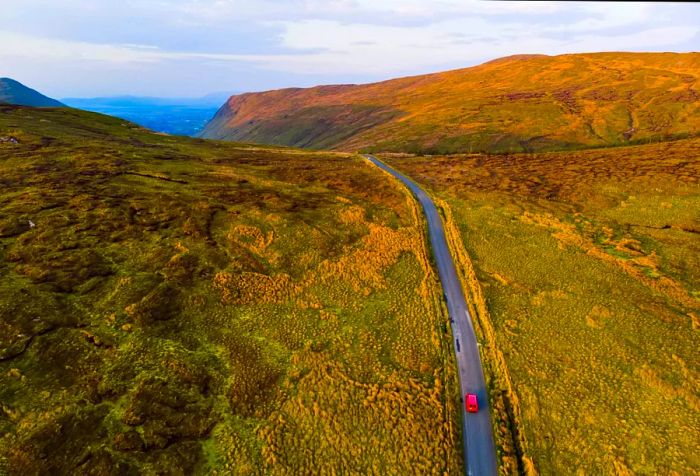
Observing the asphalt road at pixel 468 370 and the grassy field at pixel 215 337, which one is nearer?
the grassy field at pixel 215 337

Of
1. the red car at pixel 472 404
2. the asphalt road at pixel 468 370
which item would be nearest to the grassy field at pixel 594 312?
the asphalt road at pixel 468 370

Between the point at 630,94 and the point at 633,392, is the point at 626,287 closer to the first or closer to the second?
the point at 633,392

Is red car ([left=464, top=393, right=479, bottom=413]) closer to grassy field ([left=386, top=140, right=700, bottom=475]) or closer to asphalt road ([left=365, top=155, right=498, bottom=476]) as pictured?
asphalt road ([left=365, top=155, right=498, bottom=476])

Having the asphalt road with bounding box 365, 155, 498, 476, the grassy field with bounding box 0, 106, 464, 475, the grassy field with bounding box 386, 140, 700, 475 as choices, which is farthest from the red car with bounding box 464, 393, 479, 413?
the grassy field with bounding box 386, 140, 700, 475

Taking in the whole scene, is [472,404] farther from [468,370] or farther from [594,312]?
[594,312]

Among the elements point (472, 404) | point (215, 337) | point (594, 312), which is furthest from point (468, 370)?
point (215, 337)

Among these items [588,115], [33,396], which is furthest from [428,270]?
[588,115]

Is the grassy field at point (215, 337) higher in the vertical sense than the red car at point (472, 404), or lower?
higher

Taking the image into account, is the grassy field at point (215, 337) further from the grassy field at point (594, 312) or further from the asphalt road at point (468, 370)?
the grassy field at point (594, 312)
